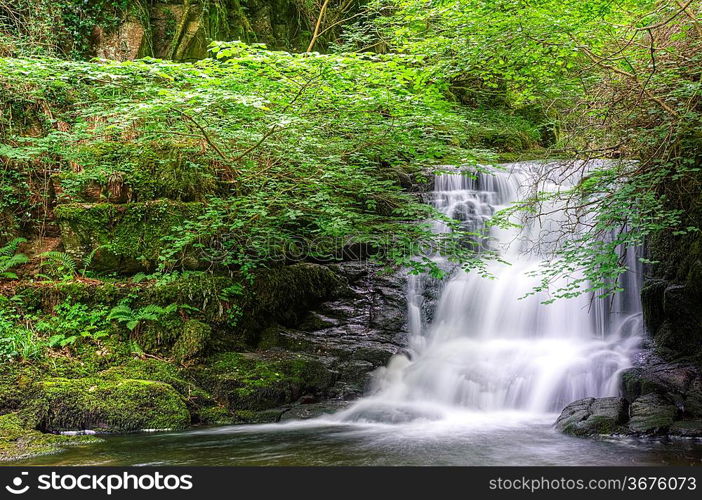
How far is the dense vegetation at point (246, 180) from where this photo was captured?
19.2 feet

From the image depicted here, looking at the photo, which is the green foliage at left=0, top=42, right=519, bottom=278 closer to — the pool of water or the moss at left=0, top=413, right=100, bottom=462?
the pool of water

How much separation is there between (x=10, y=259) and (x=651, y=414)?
842 cm

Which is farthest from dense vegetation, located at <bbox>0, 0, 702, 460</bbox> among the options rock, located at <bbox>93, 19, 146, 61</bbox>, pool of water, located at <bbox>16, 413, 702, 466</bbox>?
rock, located at <bbox>93, 19, 146, 61</bbox>

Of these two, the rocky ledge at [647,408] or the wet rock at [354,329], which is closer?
the rocky ledge at [647,408]

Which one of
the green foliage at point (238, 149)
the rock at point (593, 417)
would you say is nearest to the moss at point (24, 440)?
the green foliage at point (238, 149)

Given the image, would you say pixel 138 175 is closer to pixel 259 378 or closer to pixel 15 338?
pixel 15 338

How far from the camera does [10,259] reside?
7.51 metres

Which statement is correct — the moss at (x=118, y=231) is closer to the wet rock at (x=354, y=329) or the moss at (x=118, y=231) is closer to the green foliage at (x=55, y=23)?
the wet rock at (x=354, y=329)

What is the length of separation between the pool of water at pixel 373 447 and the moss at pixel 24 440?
0.65 feet

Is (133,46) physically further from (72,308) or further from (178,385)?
(178,385)

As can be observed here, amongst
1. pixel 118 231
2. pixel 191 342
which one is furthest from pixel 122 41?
pixel 191 342

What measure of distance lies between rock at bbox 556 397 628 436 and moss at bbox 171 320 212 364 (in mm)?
4641

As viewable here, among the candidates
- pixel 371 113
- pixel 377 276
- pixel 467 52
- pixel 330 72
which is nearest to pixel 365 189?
pixel 371 113

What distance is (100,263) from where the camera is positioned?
26.0ft
